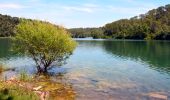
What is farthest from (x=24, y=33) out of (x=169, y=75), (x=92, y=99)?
(x=169, y=75)

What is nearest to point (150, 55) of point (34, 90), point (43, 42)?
point (43, 42)

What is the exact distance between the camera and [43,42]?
164 ft

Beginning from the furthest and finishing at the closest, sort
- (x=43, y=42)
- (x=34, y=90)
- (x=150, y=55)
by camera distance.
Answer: (x=150, y=55), (x=43, y=42), (x=34, y=90)

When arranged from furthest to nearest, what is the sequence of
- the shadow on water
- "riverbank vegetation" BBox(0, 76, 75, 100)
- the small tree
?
the shadow on water < the small tree < "riverbank vegetation" BBox(0, 76, 75, 100)

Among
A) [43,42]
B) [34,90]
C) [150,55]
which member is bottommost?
[150,55]

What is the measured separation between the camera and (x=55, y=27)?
2055 inches

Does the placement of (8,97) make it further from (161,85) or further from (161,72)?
(161,72)

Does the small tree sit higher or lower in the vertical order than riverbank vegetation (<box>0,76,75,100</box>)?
higher

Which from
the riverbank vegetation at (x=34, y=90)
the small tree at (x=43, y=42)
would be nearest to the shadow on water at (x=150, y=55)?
the small tree at (x=43, y=42)

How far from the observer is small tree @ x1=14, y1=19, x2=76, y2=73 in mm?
50312

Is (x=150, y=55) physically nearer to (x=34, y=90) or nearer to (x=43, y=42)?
(x=43, y=42)

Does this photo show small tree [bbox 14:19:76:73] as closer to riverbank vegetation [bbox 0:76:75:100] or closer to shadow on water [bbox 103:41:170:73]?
riverbank vegetation [bbox 0:76:75:100]

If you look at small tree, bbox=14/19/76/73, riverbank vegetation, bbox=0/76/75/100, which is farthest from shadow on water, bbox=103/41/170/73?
riverbank vegetation, bbox=0/76/75/100

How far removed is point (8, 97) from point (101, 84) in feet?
69.9
